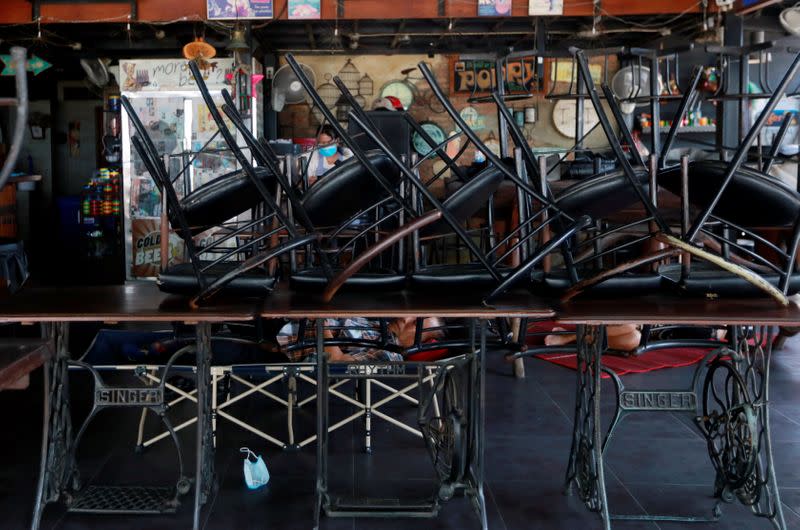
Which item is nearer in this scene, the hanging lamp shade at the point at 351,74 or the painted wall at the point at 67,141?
the hanging lamp shade at the point at 351,74

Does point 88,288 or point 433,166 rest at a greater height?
point 433,166

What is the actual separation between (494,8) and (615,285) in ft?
20.3

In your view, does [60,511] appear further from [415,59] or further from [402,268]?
[415,59]

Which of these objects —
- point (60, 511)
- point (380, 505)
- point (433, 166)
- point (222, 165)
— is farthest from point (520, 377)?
point (433, 166)

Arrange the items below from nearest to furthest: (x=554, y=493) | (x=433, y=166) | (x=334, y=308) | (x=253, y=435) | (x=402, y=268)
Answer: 1. (x=334, y=308)
2. (x=554, y=493)
3. (x=402, y=268)
4. (x=253, y=435)
5. (x=433, y=166)

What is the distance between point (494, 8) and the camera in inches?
313

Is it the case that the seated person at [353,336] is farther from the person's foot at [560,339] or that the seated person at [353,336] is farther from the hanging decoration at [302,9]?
the hanging decoration at [302,9]

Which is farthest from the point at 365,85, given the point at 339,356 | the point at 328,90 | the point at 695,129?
the point at 339,356

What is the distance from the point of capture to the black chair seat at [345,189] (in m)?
A: 2.43

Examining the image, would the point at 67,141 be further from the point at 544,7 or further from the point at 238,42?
the point at 544,7

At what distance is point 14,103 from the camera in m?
1.28

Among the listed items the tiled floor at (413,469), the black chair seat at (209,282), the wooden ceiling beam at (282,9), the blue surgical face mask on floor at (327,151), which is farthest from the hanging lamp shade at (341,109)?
the black chair seat at (209,282)

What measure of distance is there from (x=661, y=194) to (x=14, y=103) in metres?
4.64

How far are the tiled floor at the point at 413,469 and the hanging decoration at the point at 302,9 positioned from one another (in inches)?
198
